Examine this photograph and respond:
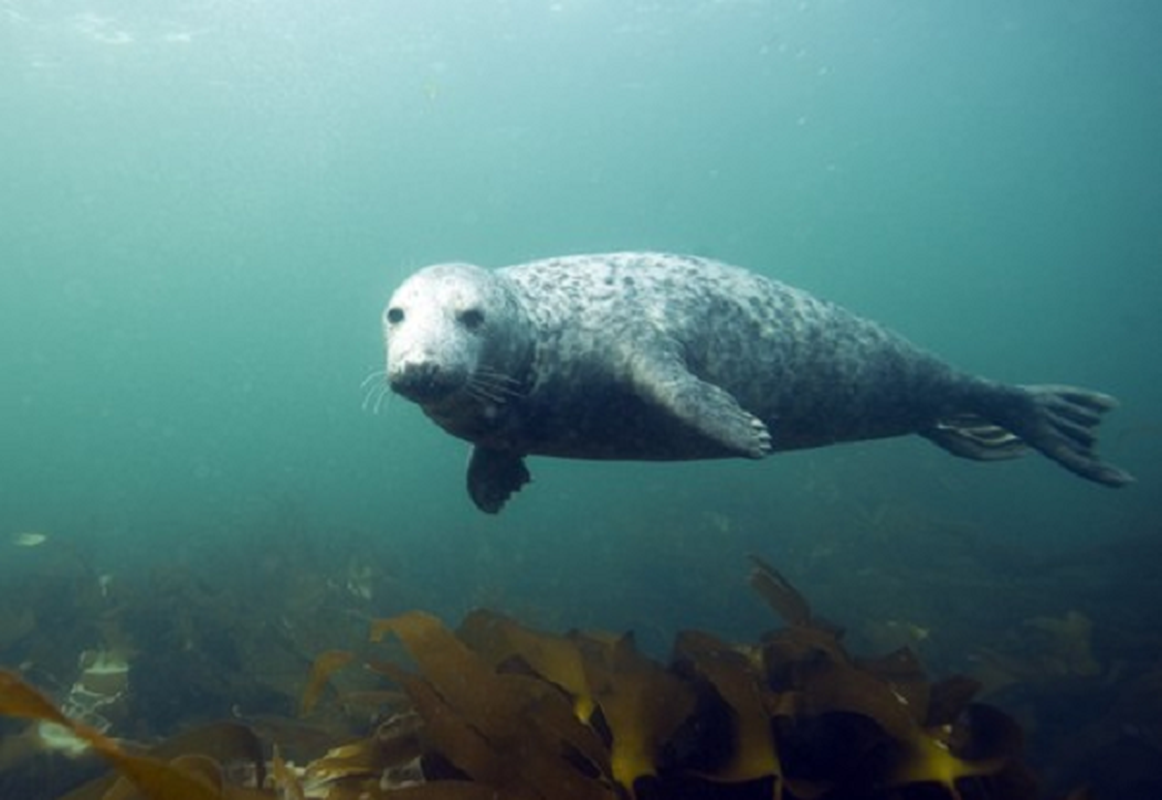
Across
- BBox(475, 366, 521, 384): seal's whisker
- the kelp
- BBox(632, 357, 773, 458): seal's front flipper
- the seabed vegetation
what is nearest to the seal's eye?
BBox(475, 366, 521, 384): seal's whisker

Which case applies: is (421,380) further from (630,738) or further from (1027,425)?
(1027,425)

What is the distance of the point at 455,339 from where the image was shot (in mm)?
3182

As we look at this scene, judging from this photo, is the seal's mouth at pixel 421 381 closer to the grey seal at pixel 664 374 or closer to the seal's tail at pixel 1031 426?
the grey seal at pixel 664 374

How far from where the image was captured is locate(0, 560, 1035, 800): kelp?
2.06 metres

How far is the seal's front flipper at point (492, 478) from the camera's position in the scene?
450cm

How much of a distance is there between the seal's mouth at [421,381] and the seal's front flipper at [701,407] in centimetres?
99

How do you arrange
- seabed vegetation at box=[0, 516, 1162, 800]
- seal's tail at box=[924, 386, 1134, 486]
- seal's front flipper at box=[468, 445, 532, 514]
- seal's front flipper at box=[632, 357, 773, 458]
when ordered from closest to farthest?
1. seabed vegetation at box=[0, 516, 1162, 800]
2. seal's front flipper at box=[632, 357, 773, 458]
3. seal's front flipper at box=[468, 445, 532, 514]
4. seal's tail at box=[924, 386, 1134, 486]

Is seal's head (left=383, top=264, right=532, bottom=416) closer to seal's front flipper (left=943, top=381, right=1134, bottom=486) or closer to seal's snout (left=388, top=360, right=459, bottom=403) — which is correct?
seal's snout (left=388, top=360, right=459, bottom=403)

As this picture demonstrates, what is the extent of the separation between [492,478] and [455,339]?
4.99 ft

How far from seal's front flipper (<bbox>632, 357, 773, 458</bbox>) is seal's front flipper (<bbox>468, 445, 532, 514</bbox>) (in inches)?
45.2

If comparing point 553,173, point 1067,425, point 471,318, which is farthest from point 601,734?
point 553,173

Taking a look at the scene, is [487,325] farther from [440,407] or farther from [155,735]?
[155,735]

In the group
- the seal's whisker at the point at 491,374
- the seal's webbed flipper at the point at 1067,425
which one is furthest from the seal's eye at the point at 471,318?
the seal's webbed flipper at the point at 1067,425

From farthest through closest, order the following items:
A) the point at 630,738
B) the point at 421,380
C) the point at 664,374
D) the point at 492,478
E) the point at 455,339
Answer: the point at 492,478, the point at 664,374, the point at 455,339, the point at 421,380, the point at 630,738
